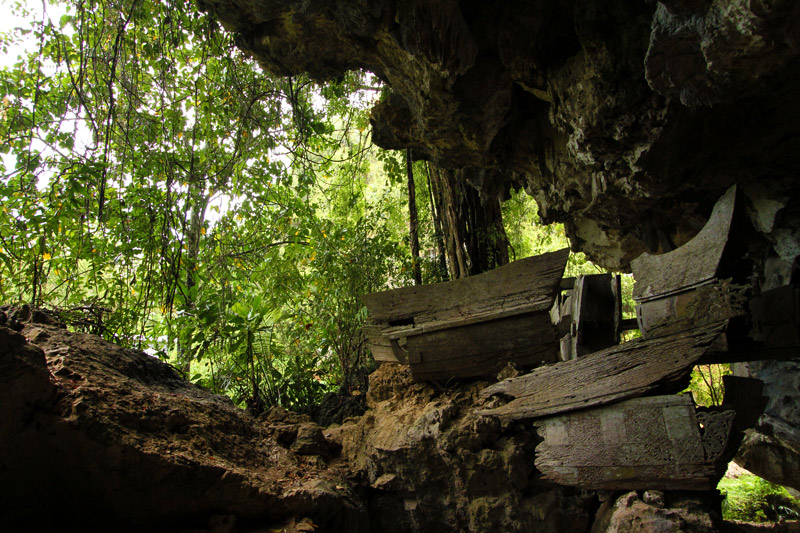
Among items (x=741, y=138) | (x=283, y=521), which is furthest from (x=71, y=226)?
(x=741, y=138)

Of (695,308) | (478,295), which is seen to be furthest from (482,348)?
(695,308)

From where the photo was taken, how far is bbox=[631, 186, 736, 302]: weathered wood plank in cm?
261

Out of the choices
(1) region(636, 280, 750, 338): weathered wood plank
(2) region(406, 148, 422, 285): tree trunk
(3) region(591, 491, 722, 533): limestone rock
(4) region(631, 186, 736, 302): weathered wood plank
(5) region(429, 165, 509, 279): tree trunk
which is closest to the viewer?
(3) region(591, 491, 722, 533): limestone rock

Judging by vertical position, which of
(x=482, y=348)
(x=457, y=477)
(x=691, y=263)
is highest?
(x=691, y=263)

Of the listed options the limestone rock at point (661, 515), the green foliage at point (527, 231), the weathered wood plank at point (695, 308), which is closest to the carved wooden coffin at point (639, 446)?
the limestone rock at point (661, 515)

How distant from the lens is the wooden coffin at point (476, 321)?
313cm

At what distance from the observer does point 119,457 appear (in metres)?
1.98

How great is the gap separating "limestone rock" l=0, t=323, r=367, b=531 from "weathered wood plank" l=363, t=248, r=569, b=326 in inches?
50.1

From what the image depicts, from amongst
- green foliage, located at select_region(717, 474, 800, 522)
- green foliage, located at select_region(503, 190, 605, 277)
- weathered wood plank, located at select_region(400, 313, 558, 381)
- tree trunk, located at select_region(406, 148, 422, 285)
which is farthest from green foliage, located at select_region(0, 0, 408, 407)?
green foliage, located at select_region(717, 474, 800, 522)

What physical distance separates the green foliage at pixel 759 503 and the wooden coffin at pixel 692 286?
3880mm

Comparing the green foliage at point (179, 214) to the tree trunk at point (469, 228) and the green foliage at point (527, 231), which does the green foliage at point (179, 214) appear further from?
the green foliage at point (527, 231)

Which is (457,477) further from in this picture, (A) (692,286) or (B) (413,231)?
(B) (413,231)

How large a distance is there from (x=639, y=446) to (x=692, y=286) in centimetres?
96

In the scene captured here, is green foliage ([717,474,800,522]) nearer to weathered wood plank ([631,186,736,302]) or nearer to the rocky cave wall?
the rocky cave wall
